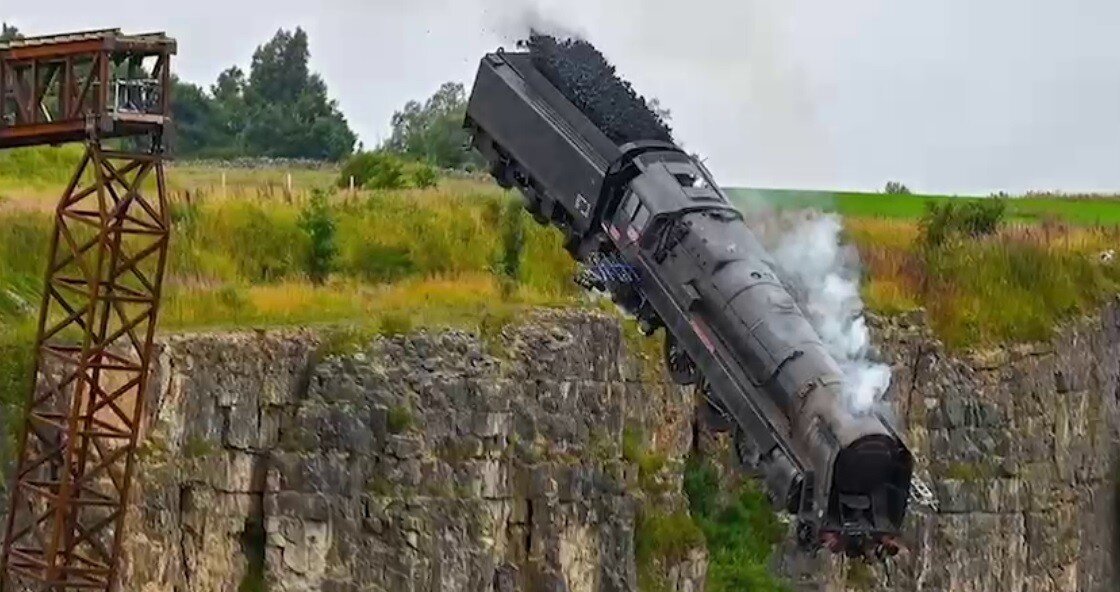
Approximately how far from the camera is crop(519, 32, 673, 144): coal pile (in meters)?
29.7

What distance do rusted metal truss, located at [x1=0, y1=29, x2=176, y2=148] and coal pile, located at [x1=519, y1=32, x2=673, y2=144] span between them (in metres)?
7.01

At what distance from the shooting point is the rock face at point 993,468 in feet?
178

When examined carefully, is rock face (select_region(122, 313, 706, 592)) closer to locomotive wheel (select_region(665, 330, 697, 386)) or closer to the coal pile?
the coal pile

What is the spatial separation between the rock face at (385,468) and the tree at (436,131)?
29.7m

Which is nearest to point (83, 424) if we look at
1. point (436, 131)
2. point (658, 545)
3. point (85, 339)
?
point (85, 339)

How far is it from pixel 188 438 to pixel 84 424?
2.84 m

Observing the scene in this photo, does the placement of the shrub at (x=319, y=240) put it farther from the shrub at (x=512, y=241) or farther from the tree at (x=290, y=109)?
the tree at (x=290, y=109)

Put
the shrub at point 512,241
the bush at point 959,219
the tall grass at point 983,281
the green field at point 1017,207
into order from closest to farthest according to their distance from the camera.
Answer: the shrub at point 512,241 < the tall grass at point 983,281 < the bush at point 959,219 < the green field at point 1017,207

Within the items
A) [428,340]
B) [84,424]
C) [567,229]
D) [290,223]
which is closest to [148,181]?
[290,223]

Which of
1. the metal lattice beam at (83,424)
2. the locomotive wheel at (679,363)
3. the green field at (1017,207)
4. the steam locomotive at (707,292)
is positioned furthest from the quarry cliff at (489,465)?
the locomotive wheel at (679,363)

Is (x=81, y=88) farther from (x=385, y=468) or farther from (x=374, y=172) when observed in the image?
(x=374, y=172)

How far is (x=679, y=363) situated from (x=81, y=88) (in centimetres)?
1241

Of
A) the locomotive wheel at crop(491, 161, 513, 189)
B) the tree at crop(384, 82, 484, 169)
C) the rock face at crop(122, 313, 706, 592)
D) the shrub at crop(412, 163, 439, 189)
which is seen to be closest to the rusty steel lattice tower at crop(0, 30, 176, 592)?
the rock face at crop(122, 313, 706, 592)

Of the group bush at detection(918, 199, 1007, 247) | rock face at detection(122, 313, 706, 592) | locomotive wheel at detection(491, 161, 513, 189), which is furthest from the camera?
bush at detection(918, 199, 1007, 247)
